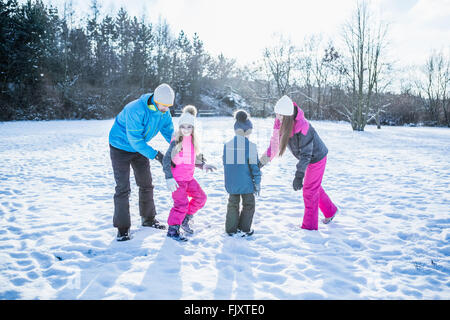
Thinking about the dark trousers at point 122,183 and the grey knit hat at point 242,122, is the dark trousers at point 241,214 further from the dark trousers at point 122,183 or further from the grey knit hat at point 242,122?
the dark trousers at point 122,183

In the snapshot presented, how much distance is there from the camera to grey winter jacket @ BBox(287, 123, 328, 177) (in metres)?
3.47

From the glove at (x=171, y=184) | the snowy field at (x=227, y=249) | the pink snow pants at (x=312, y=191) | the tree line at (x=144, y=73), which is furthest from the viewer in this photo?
the tree line at (x=144, y=73)

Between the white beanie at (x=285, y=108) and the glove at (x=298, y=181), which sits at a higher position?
the white beanie at (x=285, y=108)

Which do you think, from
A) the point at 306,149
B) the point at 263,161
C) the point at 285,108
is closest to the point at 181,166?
the point at 263,161

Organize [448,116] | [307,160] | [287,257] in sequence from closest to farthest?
[287,257] < [307,160] < [448,116]

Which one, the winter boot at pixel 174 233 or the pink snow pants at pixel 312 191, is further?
the pink snow pants at pixel 312 191

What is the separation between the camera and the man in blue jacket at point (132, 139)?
3197mm

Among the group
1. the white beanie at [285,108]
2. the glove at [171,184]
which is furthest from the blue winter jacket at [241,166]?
the glove at [171,184]

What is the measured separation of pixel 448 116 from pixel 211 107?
31638 mm

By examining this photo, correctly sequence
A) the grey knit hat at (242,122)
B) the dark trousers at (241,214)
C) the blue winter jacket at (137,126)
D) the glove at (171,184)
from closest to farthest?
the blue winter jacket at (137,126), the glove at (171,184), the grey knit hat at (242,122), the dark trousers at (241,214)

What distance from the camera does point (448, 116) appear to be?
112ft

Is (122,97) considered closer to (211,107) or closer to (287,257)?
(211,107)
